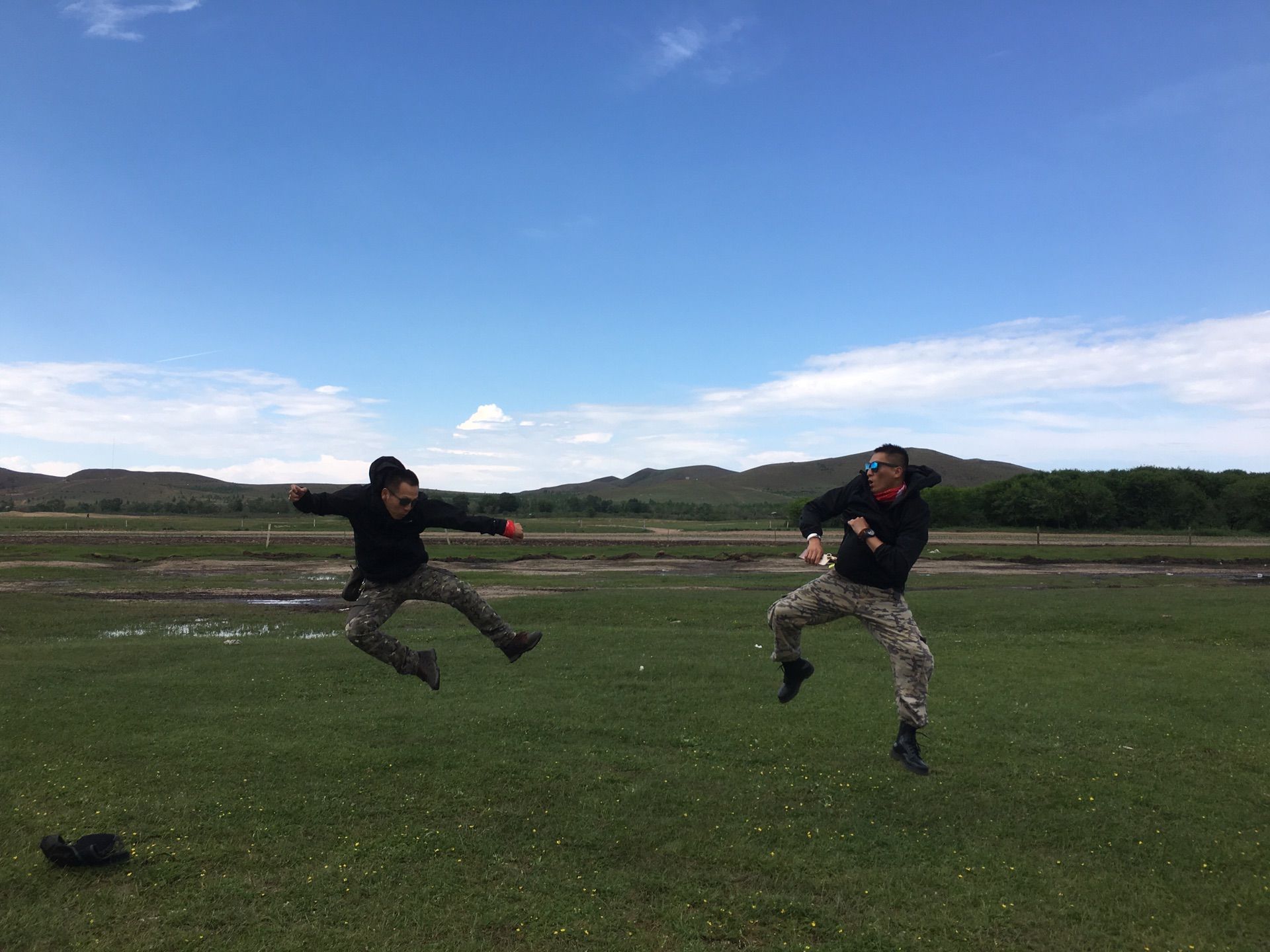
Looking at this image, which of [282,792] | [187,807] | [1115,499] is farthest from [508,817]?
[1115,499]

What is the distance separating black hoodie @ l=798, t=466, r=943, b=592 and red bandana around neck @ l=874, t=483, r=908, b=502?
38 mm

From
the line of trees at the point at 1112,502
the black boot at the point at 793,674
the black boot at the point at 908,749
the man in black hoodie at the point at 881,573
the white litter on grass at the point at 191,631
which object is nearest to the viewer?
the man in black hoodie at the point at 881,573

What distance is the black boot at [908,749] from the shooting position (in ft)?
28.9

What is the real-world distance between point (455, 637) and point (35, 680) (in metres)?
8.99

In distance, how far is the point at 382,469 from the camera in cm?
894

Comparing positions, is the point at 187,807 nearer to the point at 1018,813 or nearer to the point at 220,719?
the point at 220,719

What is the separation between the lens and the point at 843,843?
820cm

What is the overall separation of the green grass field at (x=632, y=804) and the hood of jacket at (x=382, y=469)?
3568mm

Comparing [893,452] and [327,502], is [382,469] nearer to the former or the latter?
[327,502]

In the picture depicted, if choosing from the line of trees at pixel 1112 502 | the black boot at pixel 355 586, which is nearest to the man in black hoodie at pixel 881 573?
the black boot at pixel 355 586

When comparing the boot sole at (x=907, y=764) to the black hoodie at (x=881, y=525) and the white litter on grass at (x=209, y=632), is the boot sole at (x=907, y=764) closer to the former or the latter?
the black hoodie at (x=881, y=525)

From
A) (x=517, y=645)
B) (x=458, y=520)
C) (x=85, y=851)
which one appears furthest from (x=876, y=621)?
(x=85, y=851)

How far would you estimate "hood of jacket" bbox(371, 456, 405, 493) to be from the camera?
8906 millimetres

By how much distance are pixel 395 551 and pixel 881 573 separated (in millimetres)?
5412
